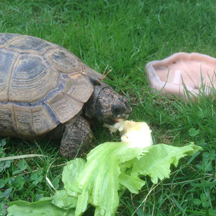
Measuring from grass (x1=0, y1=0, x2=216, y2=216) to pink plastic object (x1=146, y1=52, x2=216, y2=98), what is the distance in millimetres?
127

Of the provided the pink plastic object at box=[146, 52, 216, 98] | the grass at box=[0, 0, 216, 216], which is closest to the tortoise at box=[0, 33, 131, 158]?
the grass at box=[0, 0, 216, 216]

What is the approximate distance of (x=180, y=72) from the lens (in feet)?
12.0

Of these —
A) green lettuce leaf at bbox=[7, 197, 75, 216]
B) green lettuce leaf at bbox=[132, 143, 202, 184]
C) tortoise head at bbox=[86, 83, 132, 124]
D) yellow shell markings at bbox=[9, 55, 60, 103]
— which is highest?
yellow shell markings at bbox=[9, 55, 60, 103]

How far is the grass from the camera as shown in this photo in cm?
228

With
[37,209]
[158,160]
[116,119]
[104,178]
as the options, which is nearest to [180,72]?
[116,119]

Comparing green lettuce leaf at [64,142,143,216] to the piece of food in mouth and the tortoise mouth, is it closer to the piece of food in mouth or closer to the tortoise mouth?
the piece of food in mouth

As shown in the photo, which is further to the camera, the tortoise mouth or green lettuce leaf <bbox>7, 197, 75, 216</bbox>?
the tortoise mouth

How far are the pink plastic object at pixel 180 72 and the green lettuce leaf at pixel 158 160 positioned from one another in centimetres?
102

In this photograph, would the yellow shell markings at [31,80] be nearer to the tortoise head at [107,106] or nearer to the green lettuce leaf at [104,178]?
the tortoise head at [107,106]

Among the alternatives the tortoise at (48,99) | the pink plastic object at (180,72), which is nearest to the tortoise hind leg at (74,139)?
the tortoise at (48,99)

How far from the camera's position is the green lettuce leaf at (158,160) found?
2162 mm

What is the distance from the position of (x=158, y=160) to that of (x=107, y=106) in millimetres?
674

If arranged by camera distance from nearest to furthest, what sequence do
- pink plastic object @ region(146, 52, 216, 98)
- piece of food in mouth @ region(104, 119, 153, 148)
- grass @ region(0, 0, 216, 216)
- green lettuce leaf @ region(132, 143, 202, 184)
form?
green lettuce leaf @ region(132, 143, 202, 184), grass @ region(0, 0, 216, 216), piece of food in mouth @ region(104, 119, 153, 148), pink plastic object @ region(146, 52, 216, 98)

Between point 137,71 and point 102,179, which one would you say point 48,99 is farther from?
point 137,71
